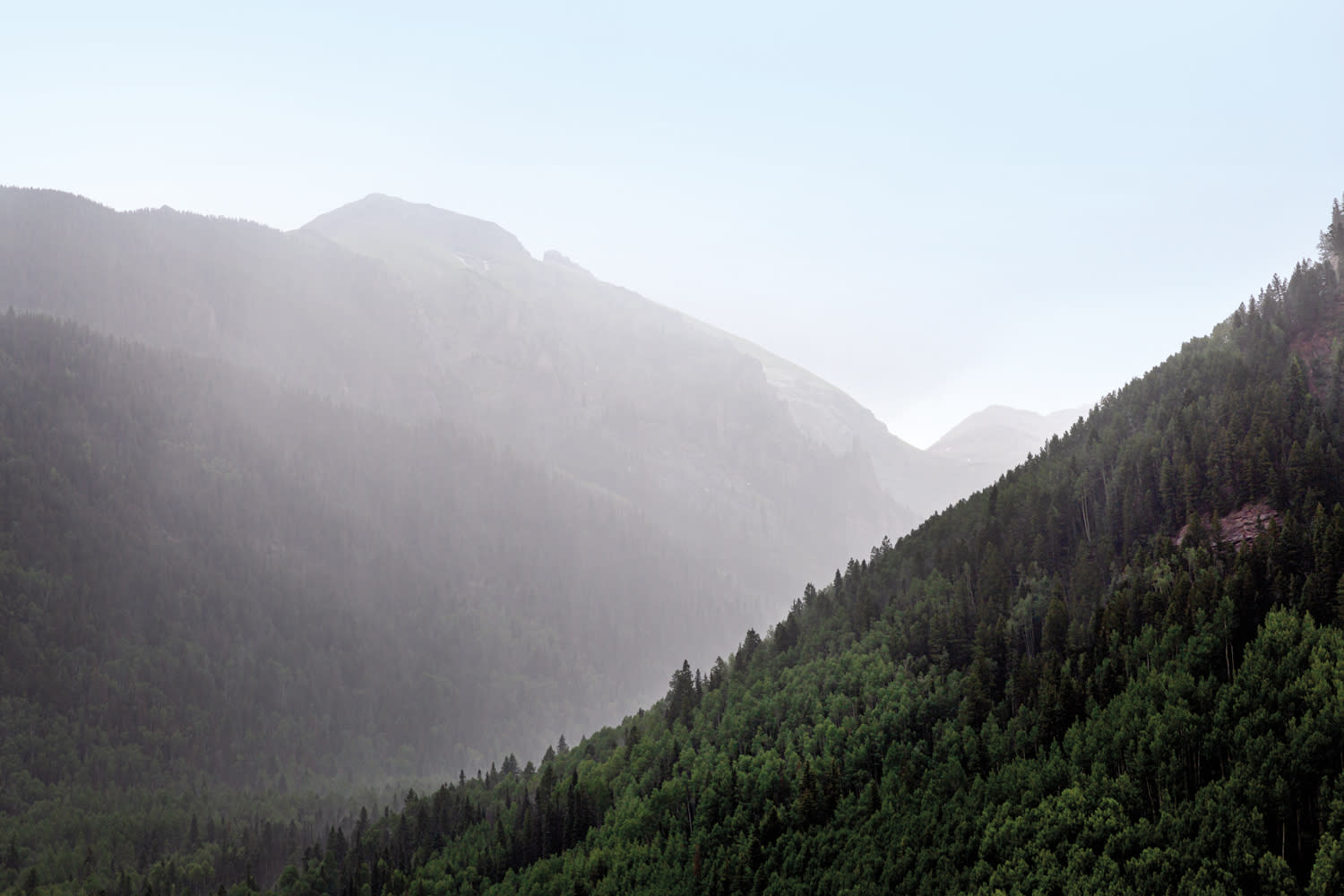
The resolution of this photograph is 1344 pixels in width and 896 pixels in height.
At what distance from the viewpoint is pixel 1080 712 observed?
128500 millimetres

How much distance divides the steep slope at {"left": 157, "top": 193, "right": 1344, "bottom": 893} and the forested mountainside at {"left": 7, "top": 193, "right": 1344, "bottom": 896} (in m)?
0.39

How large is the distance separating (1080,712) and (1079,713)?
0.16 meters

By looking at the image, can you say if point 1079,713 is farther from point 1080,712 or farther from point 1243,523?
point 1243,523

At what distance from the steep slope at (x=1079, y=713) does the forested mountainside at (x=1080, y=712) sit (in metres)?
0.39

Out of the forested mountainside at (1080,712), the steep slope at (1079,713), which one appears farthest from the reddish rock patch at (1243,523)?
the steep slope at (1079,713)

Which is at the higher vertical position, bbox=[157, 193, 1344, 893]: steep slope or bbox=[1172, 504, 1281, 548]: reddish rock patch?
bbox=[1172, 504, 1281, 548]: reddish rock patch

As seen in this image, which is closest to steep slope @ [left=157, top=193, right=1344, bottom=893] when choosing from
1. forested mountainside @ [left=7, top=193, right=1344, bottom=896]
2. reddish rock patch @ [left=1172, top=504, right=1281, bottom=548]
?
forested mountainside @ [left=7, top=193, right=1344, bottom=896]

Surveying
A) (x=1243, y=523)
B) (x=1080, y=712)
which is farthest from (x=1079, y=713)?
(x=1243, y=523)

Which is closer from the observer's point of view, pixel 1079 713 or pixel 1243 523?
pixel 1079 713

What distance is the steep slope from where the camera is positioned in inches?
4195

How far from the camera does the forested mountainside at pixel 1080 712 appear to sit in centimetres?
10656

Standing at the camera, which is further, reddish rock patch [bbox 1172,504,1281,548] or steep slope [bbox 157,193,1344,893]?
reddish rock patch [bbox 1172,504,1281,548]

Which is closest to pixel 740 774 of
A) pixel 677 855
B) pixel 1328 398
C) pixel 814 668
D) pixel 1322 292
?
pixel 677 855

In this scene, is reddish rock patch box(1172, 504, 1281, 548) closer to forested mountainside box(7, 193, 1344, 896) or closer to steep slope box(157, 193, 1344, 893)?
forested mountainside box(7, 193, 1344, 896)
